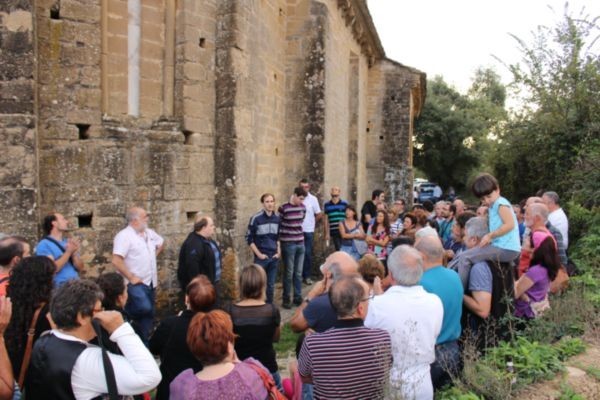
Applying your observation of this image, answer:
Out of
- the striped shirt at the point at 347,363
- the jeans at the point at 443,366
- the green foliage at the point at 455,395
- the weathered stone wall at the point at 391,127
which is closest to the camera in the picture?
the striped shirt at the point at 347,363

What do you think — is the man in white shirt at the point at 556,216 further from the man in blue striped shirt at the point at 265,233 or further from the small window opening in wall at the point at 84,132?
the small window opening in wall at the point at 84,132

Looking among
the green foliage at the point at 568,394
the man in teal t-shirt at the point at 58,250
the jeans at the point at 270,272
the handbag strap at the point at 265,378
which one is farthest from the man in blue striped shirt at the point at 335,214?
the handbag strap at the point at 265,378

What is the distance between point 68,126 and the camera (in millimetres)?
6734

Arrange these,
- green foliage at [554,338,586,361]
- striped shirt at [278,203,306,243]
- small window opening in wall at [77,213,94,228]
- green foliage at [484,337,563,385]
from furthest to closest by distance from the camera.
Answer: striped shirt at [278,203,306,243] < small window opening in wall at [77,213,94,228] < green foliage at [554,338,586,361] < green foliage at [484,337,563,385]

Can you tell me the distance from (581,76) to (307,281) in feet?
24.1

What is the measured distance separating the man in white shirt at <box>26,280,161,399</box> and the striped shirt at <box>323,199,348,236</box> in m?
8.28

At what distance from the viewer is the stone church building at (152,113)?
20.1ft

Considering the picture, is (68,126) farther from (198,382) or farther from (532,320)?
(532,320)

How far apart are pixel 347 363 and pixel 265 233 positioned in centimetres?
521

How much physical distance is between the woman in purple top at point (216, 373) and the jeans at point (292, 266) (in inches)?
240

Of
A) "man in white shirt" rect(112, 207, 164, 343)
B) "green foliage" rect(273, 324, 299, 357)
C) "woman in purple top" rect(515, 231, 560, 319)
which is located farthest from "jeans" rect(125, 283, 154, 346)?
"woman in purple top" rect(515, 231, 560, 319)

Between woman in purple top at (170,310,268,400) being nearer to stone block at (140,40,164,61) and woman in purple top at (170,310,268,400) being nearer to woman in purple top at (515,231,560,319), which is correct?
woman in purple top at (515,231,560,319)

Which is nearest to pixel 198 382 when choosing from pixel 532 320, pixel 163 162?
pixel 532 320

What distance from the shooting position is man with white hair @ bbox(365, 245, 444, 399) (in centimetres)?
355
